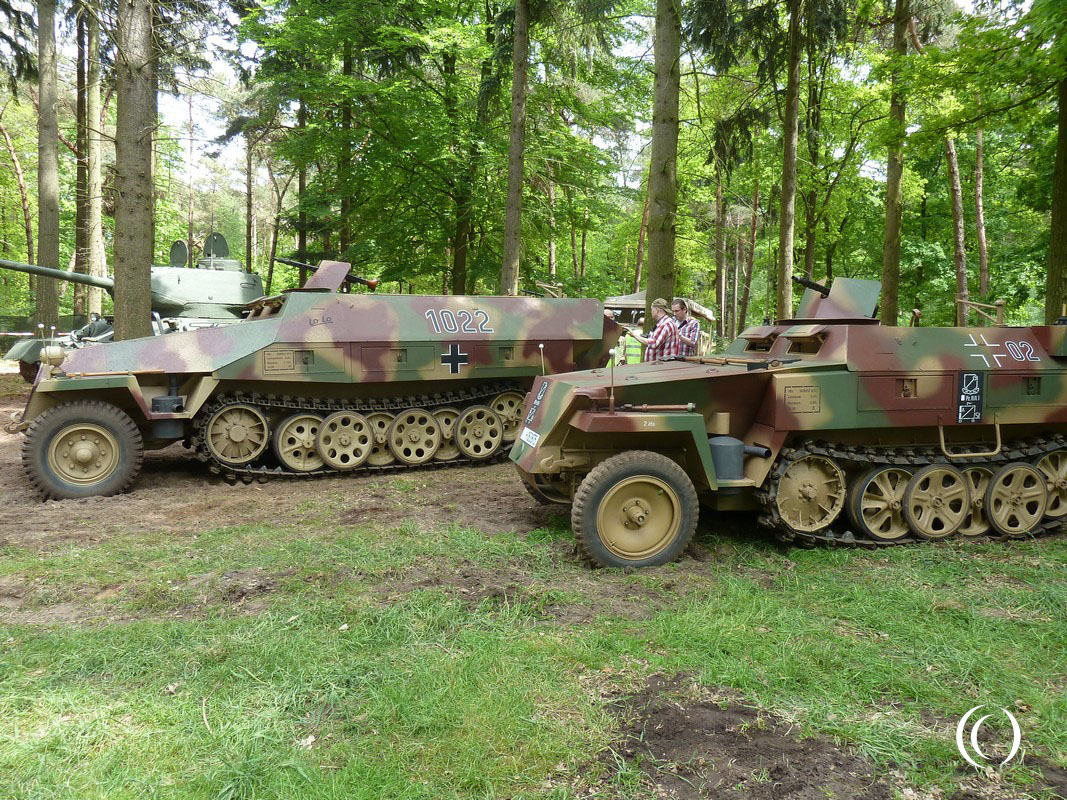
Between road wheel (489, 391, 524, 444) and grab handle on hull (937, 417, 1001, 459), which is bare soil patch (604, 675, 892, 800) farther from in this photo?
road wheel (489, 391, 524, 444)

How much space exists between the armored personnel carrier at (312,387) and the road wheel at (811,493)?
14.0ft

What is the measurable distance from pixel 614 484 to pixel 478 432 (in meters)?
4.64

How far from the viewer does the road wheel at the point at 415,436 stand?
9789 mm

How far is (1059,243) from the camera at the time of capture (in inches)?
354

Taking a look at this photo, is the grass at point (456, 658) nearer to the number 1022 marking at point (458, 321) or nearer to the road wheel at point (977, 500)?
the road wheel at point (977, 500)

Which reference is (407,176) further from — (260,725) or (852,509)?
(260,725)

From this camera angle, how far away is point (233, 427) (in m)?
9.02

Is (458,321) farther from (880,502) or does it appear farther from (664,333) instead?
(880,502)

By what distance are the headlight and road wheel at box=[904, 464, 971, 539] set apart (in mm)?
8346

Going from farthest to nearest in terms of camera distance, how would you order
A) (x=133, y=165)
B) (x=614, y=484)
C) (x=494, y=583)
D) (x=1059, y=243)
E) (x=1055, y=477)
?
(x=133, y=165) < (x=1059, y=243) < (x=1055, y=477) < (x=614, y=484) < (x=494, y=583)

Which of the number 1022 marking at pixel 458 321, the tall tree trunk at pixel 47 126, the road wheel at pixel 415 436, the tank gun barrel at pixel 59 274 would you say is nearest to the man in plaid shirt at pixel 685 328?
the number 1022 marking at pixel 458 321

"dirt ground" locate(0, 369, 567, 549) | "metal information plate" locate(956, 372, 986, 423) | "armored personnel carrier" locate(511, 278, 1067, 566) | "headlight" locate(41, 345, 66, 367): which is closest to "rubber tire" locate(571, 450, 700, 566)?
"armored personnel carrier" locate(511, 278, 1067, 566)

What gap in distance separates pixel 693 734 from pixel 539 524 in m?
3.70

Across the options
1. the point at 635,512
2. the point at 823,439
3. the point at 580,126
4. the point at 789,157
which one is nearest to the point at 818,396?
the point at 823,439
